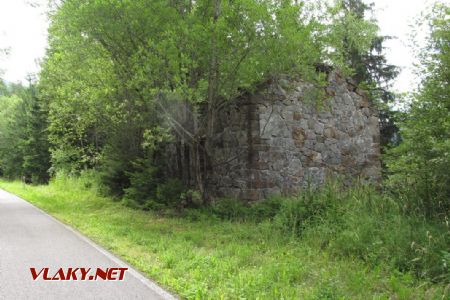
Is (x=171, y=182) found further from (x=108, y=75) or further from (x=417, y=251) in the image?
(x=417, y=251)

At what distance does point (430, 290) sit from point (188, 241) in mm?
4234

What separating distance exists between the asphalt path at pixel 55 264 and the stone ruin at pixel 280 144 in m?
3.92

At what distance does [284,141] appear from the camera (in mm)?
10906

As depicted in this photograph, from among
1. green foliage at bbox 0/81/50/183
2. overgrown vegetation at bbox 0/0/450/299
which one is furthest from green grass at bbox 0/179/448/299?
green foliage at bbox 0/81/50/183

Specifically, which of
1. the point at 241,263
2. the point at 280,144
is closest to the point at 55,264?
the point at 241,263

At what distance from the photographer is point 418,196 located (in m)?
6.74

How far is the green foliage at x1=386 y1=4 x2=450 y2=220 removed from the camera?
638 centimetres

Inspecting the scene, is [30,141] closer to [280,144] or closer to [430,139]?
[280,144]

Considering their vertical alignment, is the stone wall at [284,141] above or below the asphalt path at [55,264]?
above

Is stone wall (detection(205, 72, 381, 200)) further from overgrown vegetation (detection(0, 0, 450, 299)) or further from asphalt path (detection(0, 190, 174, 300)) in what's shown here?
asphalt path (detection(0, 190, 174, 300))

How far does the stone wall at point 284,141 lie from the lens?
34.5ft

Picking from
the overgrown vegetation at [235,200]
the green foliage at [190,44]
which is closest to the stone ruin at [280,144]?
the overgrown vegetation at [235,200]

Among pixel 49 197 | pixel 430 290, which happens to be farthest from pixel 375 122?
pixel 49 197

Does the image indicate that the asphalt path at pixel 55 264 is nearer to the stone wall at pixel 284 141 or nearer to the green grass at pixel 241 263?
the green grass at pixel 241 263
